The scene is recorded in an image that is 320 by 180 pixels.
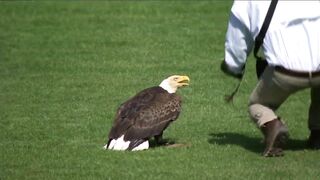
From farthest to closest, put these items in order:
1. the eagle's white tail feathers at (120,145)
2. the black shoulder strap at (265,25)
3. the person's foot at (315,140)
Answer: the person's foot at (315,140) → the eagle's white tail feathers at (120,145) → the black shoulder strap at (265,25)

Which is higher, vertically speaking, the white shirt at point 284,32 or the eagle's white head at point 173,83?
the white shirt at point 284,32

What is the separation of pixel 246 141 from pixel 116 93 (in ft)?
10.3

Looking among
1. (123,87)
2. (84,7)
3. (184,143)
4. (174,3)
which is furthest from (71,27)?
(184,143)

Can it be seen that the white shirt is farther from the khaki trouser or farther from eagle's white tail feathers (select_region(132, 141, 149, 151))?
eagle's white tail feathers (select_region(132, 141, 149, 151))

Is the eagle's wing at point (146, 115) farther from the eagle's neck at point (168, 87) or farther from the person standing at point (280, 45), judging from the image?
the person standing at point (280, 45)

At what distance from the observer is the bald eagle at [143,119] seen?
10188mm

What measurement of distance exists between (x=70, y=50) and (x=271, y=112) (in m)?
7.13

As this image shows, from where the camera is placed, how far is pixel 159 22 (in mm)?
18062

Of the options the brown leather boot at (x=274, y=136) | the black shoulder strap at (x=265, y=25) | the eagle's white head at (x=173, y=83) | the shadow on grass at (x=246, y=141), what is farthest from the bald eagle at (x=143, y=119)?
the black shoulder strap at (x=265, y=25)

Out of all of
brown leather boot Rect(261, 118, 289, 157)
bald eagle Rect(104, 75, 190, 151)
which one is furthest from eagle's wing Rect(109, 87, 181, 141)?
brown leather boot Rect(261, 118, 289, 157)

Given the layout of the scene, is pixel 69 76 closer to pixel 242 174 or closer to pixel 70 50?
pixel 70 50

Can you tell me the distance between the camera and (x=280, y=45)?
9.20m

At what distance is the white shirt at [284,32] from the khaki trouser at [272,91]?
146mm

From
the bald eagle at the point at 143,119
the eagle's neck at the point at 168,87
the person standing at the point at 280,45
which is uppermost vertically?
the person standing at the point at 280,45
